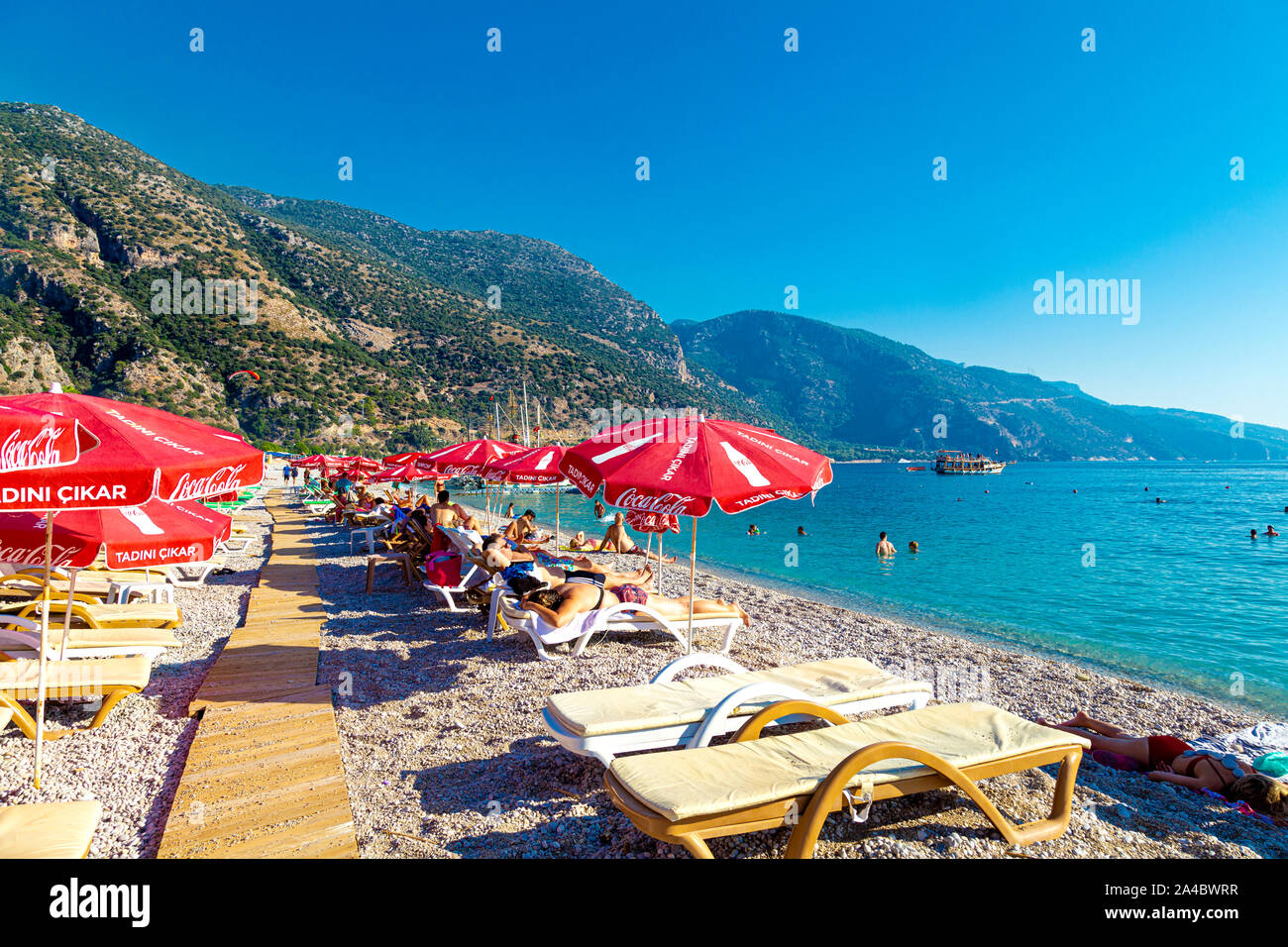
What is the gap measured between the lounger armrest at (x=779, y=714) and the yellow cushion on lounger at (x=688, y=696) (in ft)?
0.73

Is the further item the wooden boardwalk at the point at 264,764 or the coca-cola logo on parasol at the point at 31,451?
the wooden boardwalk at the point at 264,764

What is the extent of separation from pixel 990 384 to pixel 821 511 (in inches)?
7368

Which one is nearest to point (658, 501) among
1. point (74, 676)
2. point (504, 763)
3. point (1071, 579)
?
point (504, 763)

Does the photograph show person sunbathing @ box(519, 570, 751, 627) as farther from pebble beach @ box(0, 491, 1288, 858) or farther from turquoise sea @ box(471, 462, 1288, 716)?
turquoise sea @ box(471, 462, 1288, 716)

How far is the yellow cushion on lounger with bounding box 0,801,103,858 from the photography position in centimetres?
209

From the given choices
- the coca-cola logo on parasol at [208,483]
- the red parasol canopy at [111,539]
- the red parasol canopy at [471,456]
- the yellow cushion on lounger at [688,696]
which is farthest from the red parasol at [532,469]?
the coca-cola logo on parasol at [208,483]

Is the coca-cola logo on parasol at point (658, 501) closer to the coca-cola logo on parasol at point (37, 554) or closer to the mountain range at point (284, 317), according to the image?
the coca-cola logo on parasol at point (37, 554)

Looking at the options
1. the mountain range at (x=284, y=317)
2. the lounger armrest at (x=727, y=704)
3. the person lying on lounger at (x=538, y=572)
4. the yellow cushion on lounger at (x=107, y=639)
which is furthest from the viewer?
the mountain range at (x=284, y=317)

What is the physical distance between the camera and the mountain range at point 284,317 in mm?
51781

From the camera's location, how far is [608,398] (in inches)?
3081

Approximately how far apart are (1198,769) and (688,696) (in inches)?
136

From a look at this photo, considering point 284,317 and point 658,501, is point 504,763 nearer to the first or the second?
point 658,501

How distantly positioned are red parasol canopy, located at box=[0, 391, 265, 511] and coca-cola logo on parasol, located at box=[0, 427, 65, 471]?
4 cm

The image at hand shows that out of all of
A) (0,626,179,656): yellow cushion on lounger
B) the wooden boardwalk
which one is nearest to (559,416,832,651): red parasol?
the wooden boardwalk
